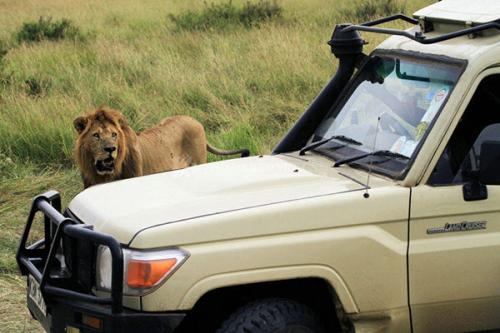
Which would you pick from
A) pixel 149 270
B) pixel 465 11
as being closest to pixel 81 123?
pixel 465 11

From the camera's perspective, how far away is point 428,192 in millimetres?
4055

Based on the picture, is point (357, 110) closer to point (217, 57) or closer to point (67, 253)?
point (67, 253)

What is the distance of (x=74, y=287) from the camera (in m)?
4.10

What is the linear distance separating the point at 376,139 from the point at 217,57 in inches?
369

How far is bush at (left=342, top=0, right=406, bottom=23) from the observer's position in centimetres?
1882

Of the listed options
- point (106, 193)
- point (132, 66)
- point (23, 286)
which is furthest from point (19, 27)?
point (106, 193)

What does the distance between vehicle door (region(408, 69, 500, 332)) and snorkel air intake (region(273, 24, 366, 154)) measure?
1095mm

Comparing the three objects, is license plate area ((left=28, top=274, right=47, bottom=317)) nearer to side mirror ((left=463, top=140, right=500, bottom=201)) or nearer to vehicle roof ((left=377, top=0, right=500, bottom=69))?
side mirror ((left=463, top=140, right=500, bottom=201))

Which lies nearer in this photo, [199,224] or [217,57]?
[199,224]

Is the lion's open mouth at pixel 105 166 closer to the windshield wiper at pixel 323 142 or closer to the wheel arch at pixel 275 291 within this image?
the windshield wiper at pixel 323 142

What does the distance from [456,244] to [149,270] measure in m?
1.25

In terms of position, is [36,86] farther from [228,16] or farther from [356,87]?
[356,87]

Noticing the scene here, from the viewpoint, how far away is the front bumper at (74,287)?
12.2 ft

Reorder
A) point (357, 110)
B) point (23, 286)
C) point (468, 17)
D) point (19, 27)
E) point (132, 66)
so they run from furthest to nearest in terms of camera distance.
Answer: point (19, 27) < point (132, 66) < point (23, 286) < point (357, 110) < point (468, 17)
